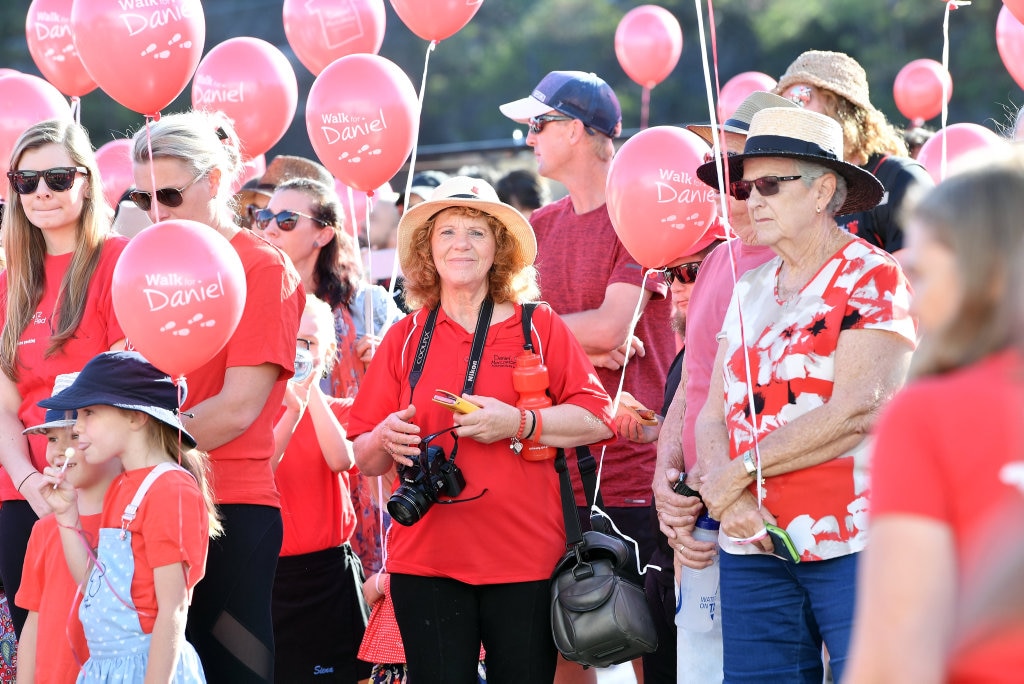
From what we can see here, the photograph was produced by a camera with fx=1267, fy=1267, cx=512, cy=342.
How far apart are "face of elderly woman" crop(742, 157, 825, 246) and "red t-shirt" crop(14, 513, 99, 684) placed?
1985 millimetres

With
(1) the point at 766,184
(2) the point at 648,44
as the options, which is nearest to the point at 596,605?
(1) the point at 766,184

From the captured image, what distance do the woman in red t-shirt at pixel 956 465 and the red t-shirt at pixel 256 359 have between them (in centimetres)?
236

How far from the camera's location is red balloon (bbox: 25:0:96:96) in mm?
5879

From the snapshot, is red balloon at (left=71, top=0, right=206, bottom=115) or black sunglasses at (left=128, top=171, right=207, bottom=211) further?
red balloon at (left=71, top=0, right=206, bottom=115)

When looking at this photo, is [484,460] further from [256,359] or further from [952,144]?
[952,144]

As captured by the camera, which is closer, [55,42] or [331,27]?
[55,42]

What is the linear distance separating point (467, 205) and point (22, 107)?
2.71 meters

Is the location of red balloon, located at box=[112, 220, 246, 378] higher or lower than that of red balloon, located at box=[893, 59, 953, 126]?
lower

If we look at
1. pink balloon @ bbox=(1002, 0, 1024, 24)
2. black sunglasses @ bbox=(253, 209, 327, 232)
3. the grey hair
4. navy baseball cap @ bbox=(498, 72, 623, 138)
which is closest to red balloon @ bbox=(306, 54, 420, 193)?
black sunglasses @ bbox=(253, 209, 327, 232)

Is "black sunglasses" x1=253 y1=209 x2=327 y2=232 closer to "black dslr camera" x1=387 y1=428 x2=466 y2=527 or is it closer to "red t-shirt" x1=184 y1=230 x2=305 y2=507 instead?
"red t-shirt" x1=184 y1=230 x2=305 y2=507

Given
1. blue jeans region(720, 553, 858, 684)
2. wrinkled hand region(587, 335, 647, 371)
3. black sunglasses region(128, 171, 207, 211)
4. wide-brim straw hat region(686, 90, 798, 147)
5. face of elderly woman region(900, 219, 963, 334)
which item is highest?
wide-brim straw hat region(686, 90, 798, 147)

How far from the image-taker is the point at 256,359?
12.1 ft

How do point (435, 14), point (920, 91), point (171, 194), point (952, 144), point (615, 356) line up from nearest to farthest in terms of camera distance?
point (171, 194)
point (615, 356)
point (435, 14)
point (952, 144)
point (920, 91)

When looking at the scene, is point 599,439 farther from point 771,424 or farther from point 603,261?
point 603,261
